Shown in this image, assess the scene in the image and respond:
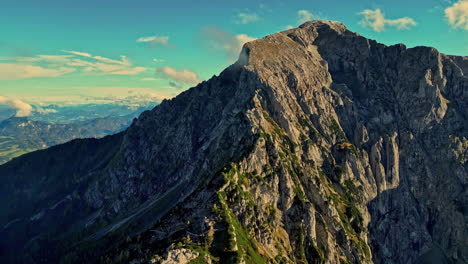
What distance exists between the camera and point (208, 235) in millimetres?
149750

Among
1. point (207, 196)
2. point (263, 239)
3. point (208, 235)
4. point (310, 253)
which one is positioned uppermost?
point (207, 196)

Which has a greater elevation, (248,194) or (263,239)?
(248,194)

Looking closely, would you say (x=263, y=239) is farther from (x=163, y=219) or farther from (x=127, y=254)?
(x=127, y=254)

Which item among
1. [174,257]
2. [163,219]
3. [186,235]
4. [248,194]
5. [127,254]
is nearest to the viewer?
[174,257]

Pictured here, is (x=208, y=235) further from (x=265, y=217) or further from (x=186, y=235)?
(x=265, y=217)

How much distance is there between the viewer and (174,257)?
132625mm

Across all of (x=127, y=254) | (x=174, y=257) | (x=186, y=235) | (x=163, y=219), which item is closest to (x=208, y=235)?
(x=186, y=235)

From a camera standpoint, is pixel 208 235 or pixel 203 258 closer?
pixel 203 258

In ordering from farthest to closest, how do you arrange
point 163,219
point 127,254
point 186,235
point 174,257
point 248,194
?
1. point 248,194
2. point 163,219
3. point 127,254
4. point 186,235
5. point 174,257

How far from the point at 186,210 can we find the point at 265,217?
170ft

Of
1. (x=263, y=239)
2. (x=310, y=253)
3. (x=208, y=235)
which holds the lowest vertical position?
(x=310, y=253)

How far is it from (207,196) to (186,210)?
14294mm

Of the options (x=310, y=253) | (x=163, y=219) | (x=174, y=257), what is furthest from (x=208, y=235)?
(x=310, y=253)

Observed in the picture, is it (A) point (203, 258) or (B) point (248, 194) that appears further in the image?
(B) point (248, 194)
